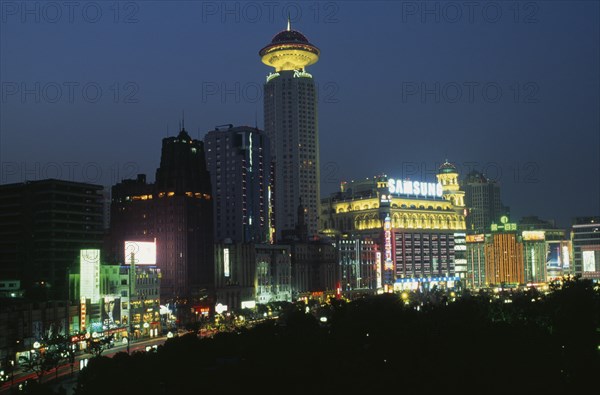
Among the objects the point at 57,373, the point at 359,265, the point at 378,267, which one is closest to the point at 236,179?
the point at 359,265

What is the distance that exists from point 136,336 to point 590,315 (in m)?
60.4

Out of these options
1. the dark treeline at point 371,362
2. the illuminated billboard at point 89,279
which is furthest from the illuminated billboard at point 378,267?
the dark treeline at point 371,362

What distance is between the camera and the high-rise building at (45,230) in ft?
352

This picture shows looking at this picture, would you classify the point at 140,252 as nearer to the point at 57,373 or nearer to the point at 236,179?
the point at 57,373

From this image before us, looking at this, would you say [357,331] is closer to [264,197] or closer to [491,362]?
[491,362]

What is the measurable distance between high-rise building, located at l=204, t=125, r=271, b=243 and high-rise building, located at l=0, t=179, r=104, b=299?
6833 cm

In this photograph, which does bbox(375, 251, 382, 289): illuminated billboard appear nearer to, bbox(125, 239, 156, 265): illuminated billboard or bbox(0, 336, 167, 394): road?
bbox(125, 239, 156, 265): illuminated billboard

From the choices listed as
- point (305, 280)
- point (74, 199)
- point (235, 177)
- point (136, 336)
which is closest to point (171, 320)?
point (136, 336)

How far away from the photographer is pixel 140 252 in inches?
4365

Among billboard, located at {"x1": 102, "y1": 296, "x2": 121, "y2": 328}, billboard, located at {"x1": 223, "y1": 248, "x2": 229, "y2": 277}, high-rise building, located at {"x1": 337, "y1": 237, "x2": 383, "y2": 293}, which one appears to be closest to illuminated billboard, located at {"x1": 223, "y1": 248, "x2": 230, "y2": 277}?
billboard, located at {"x1": 223, "y1": 248, "x2": 229, "y2": 277}

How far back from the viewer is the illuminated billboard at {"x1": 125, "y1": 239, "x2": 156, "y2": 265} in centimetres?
10950

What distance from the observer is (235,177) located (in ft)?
592

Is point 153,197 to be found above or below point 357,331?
above

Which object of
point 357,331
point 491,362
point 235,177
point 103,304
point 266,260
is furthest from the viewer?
point 235,177
